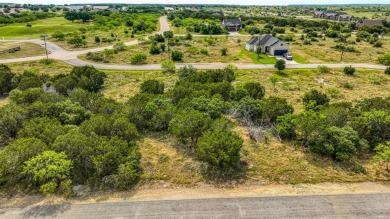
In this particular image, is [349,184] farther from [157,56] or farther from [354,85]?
[157,56]

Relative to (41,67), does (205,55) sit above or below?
above

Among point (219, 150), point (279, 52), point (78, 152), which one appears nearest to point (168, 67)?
point (279, 52)

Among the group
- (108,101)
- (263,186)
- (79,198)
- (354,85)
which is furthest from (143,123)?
(354,85)

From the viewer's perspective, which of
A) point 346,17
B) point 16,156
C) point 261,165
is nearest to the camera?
point 16,156

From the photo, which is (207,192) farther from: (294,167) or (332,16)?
(332,16)

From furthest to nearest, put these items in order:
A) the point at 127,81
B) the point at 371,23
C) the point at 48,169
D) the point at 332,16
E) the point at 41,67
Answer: the point at 332,16
the point at 371,23
the point at 41,67
the point at 127,81
the point at 48,169

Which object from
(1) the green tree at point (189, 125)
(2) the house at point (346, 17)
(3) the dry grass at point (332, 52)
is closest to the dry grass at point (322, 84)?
(3) the dry grass at point (332, 52)

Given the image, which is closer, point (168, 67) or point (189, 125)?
point (189, 125)
